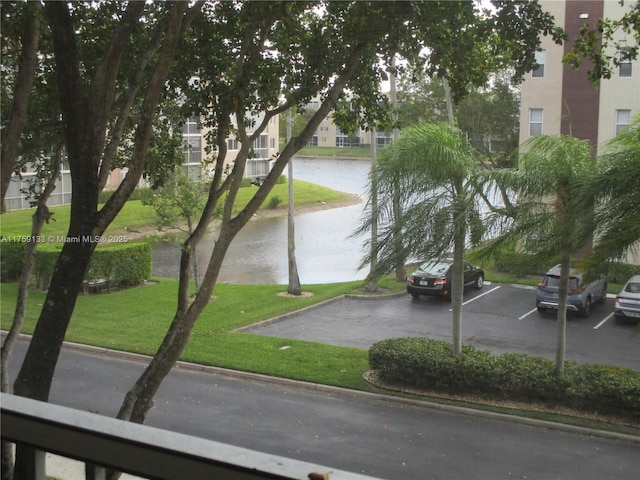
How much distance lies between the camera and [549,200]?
4527 millimetres

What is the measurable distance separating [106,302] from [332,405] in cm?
320

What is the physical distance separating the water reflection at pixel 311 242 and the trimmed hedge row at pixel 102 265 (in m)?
0.43

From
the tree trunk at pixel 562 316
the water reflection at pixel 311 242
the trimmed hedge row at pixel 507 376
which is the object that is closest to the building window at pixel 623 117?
the water reflection at pixel 311 242

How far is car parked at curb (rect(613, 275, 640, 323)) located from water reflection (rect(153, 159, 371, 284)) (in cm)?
160

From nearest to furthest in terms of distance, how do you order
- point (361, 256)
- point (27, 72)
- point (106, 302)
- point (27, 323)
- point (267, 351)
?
point (27, 72)
point (361, 256)
point (267, 351)
point (27, 323)
point (106, 302)

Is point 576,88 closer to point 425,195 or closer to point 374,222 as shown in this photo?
point 425,195

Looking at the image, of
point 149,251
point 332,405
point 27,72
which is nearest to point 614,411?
point 332,405

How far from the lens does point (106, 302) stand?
22.2ft

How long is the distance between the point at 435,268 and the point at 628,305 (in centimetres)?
149

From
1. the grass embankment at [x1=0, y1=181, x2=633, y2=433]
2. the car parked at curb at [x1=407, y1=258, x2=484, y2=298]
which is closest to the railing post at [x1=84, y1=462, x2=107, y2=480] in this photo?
the grass embankment at [x1=0, y1=181, x2=633, y2=433]

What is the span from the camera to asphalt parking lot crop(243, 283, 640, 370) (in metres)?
4.95

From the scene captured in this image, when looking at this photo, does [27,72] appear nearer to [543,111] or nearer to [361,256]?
[543,111]

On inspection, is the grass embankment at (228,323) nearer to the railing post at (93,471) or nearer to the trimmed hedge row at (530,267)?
the trimmed hedge row at (530,267)

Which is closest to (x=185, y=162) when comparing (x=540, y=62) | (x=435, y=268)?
(x=435, y=268)
